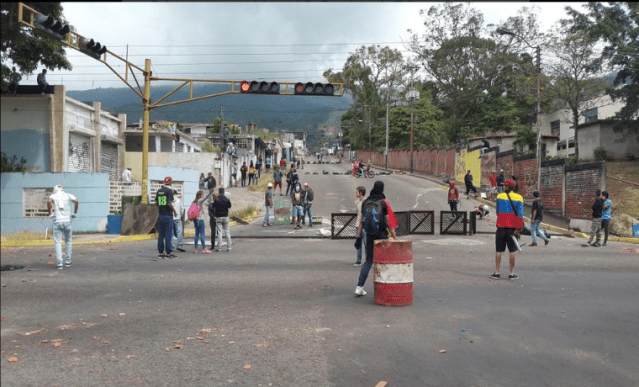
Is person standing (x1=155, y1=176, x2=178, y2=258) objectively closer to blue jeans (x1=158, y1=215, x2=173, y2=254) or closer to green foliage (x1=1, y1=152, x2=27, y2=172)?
blue jeans (x1=158, y1=215, x2=173, y2=254)

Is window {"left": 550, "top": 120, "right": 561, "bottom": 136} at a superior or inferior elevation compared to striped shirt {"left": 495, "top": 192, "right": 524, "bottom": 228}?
superior

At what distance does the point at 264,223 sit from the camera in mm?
21406

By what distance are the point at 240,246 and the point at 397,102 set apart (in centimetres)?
6143

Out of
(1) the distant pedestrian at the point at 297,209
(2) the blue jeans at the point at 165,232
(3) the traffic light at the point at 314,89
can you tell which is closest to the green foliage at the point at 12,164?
(2) the blue jeans at the point at 165,232

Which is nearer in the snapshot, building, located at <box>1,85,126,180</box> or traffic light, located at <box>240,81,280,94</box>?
building, located at <box>1,85,126,180</box>

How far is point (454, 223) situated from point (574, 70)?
23.0m

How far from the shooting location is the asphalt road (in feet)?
15.9

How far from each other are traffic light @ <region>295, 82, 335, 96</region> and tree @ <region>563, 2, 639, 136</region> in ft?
81.8

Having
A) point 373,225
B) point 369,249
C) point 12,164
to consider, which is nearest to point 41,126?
point 12,164

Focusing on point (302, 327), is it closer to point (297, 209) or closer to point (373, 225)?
point (373, 225)

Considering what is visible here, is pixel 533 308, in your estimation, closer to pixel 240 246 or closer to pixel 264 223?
pixel 240 246

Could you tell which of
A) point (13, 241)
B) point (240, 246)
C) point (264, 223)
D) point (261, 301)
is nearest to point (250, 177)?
point (264, 223)

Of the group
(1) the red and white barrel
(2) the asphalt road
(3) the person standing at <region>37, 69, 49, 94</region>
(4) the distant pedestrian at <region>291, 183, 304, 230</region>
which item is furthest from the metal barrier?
(3) the person standing at <region>37, 69, 49, 94</region>

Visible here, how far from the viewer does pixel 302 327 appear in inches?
251
